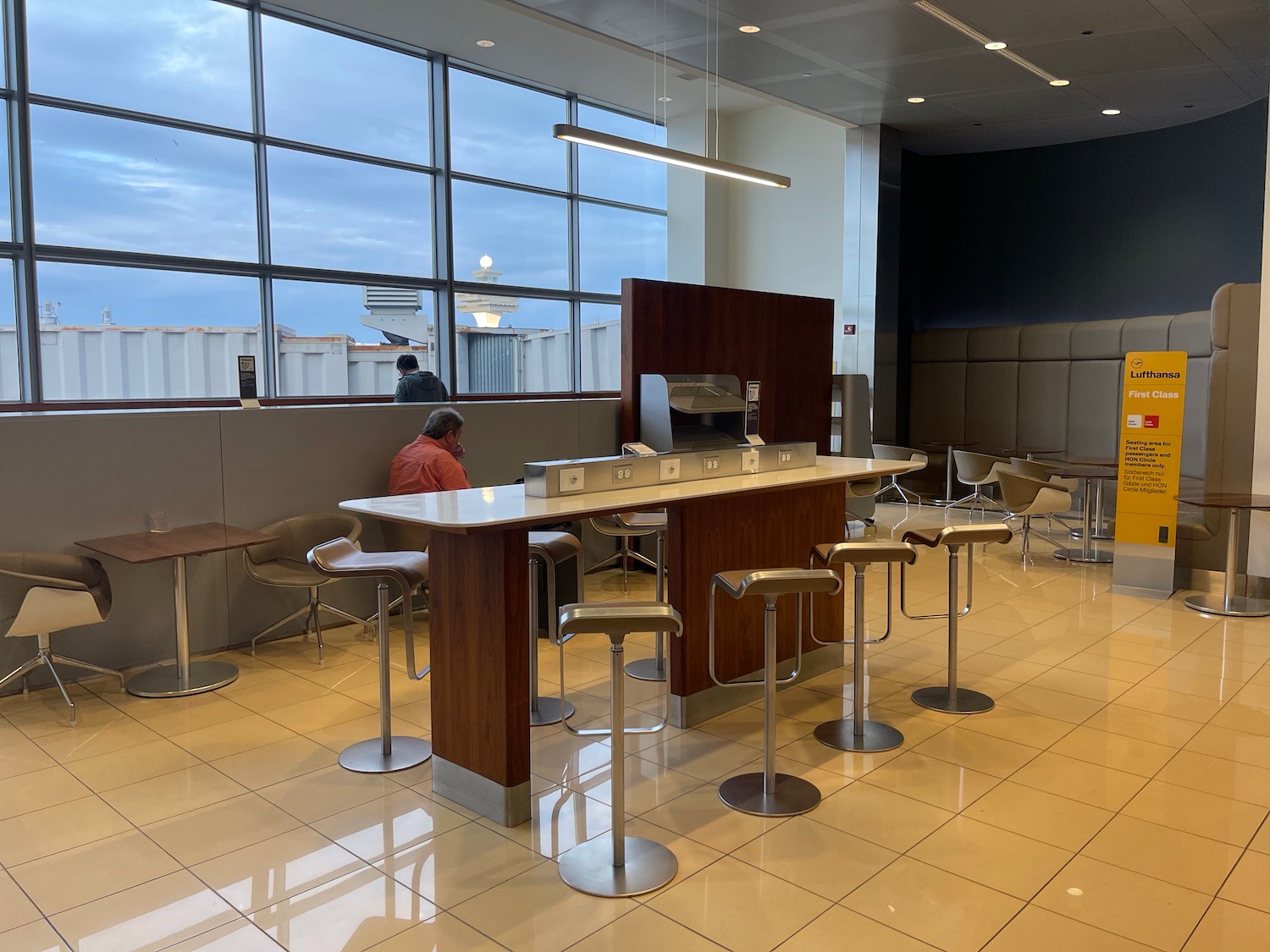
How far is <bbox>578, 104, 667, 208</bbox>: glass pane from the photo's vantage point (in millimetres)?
11391

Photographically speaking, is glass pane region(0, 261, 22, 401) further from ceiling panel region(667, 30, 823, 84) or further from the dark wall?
the dark wall

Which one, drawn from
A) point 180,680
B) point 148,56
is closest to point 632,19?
point 148,56

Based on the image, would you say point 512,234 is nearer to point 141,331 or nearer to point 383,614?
point 141,331

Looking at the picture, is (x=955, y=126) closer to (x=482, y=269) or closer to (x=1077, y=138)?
(x=1077, y=138)

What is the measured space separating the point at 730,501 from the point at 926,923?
1.97m

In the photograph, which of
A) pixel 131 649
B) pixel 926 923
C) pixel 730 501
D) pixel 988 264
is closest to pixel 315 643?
pixel 131 649

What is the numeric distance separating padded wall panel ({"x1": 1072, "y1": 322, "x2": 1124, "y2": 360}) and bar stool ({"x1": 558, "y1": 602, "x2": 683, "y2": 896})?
339 inches

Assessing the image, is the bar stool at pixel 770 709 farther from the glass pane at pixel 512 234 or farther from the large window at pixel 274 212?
the glass pane at pixel 512 234

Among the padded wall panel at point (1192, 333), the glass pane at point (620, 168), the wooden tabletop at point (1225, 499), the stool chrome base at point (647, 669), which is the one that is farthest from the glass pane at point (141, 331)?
the padded wall panel at point (1192, 333)

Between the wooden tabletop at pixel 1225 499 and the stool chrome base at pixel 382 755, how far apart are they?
497 cm

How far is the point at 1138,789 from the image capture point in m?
3.48

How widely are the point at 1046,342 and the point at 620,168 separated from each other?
550 cm

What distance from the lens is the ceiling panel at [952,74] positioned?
7.68 m

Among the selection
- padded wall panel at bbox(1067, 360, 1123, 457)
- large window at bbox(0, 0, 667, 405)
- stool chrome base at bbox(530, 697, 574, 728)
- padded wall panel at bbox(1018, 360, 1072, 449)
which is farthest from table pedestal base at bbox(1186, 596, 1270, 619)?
large window at bbox(0, 0, 667, 405)
